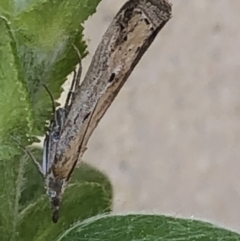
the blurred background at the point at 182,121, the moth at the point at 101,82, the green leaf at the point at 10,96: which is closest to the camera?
the green leaf at the point at 10,96

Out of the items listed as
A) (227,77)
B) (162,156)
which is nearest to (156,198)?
(162,156)

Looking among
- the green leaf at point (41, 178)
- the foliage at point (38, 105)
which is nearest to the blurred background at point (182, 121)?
the green leaf at point (41, 178)

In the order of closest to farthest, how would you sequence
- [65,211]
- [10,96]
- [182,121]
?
1. [10,96]
2. [65,211]
3. [182,121]

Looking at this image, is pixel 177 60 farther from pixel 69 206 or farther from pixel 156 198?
pixel 69 206

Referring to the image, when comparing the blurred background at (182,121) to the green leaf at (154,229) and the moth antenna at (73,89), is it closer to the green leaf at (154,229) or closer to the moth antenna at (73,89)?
the moth antenna at (73,89)

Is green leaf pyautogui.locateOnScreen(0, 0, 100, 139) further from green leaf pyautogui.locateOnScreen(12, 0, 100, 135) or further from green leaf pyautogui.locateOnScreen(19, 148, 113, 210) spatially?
green leaf pyautogui.locateOnScreen(19, 148, 113, 210)

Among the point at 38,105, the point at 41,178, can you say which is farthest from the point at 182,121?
the point at 38,105

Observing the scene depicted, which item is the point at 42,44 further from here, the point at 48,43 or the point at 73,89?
the point at 73,89
